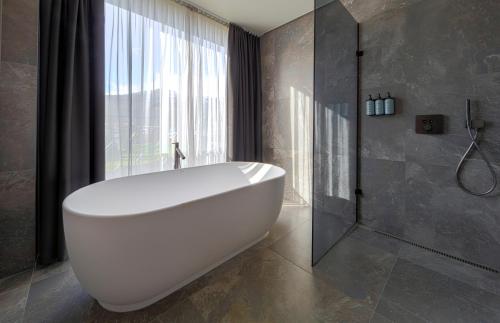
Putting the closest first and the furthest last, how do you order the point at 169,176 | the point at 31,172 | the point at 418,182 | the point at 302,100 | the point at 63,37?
the point at 31,172 < the point at 63,37 < the point at 418,182 < the point at 169,176 < the point at 302,100

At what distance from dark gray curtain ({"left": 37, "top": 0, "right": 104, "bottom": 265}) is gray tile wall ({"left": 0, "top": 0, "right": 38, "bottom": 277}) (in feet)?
0.24

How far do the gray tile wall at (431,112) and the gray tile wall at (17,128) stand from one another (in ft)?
9.13

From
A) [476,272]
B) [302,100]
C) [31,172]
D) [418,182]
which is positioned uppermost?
[302,100]

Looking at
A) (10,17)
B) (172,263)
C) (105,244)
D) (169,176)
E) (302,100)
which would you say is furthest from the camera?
(302,100)

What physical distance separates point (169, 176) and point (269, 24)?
245 cm

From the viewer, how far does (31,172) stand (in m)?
1.52

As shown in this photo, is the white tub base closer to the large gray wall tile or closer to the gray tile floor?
the gray tile floor

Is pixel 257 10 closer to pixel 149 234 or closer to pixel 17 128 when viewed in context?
pixel 17 128

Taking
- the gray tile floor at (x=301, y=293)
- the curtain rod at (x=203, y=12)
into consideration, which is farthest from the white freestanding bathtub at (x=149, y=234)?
the curtain rod at (x=203, y=12)

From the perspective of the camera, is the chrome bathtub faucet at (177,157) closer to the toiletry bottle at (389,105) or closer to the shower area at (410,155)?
the shower area at (410,155)

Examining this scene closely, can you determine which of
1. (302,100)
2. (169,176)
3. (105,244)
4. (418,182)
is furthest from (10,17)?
(418,182)

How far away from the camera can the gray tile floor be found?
117cm

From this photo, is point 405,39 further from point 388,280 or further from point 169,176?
point 169,176

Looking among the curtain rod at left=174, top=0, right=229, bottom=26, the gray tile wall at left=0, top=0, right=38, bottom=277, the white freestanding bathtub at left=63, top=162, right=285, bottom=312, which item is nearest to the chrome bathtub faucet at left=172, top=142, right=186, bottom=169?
the white freestanding bathtub at left=63, top=162, right=285, bottom=312
